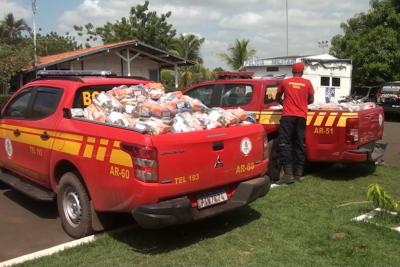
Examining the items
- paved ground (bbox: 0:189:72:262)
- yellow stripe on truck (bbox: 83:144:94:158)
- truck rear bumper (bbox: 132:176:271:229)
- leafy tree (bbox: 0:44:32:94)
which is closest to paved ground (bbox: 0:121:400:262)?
paved ground (bbox: 0:189:72:262)

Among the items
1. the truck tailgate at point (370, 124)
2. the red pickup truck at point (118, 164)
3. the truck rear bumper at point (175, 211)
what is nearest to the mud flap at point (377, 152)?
the truck tailgate at point (370, 124)

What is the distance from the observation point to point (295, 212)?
6.17 metres

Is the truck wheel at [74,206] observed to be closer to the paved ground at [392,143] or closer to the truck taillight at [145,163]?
the truck taillight at [145,163]

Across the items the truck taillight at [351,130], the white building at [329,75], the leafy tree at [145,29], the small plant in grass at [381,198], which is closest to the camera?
the small plant in grass at [381,198]

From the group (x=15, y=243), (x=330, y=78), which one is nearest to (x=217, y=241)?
(x=15, y=243)

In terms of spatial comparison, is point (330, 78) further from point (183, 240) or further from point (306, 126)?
point (183, 240)

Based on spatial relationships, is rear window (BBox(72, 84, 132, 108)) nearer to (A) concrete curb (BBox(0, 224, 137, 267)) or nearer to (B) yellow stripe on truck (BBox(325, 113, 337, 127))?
(A) concrete curb (BBox(0, 224, 137, 267))

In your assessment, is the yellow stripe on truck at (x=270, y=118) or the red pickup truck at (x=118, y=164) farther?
the yellow stripe on truck at (x=270, y=118)

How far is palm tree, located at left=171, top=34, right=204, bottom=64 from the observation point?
45.1 meters

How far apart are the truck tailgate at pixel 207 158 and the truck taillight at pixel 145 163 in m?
0.06

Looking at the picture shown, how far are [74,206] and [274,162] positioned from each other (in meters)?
3.73

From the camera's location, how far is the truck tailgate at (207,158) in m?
4.64

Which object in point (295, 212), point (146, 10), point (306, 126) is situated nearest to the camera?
point (295, 212)

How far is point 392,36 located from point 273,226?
Answer: 23.7 meters
